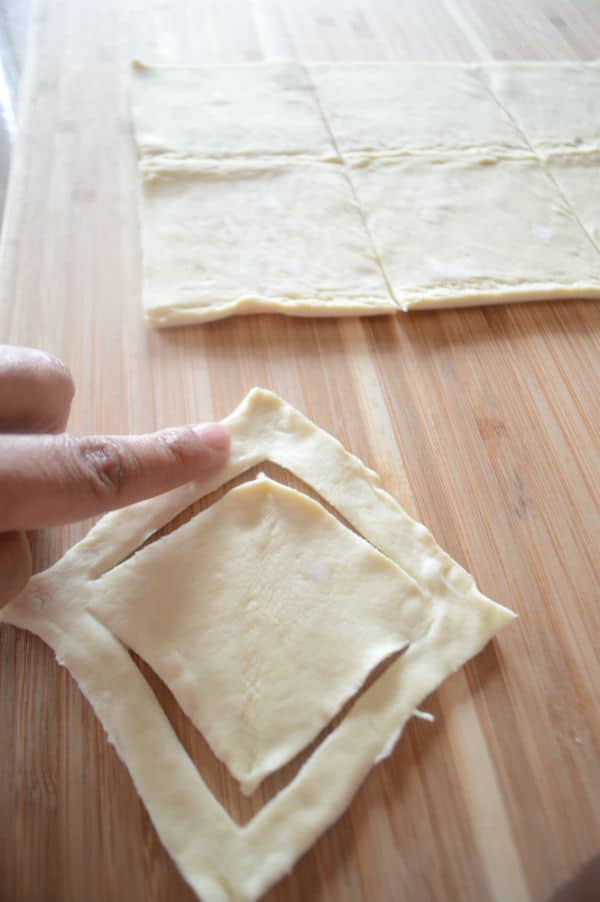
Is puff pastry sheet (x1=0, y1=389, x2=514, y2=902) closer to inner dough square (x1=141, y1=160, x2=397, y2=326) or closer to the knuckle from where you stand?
the knuckle

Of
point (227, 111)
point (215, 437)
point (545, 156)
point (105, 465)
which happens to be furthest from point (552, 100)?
point (105, 465)

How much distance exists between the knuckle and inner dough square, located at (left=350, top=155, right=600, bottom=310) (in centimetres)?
60

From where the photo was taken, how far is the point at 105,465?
69 cm

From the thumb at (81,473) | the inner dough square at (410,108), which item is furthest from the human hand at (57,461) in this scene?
the inner dough square at (410,108)

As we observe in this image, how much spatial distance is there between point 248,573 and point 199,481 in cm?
16

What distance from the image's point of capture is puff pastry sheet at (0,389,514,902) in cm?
65

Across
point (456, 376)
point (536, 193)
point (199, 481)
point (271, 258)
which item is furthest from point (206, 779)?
point (536, 193)

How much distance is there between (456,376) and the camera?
105 centimetres

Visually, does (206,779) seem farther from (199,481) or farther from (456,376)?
(456,376)

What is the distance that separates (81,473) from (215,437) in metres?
0.24

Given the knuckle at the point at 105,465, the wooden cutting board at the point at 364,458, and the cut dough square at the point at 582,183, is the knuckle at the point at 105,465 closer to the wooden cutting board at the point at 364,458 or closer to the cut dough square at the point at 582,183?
the wooden cutting board at the point at 364,458

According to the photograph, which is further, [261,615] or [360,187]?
[360,187]

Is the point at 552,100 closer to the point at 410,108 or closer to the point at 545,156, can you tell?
the point at 545,156

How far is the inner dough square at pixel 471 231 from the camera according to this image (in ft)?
3.66
